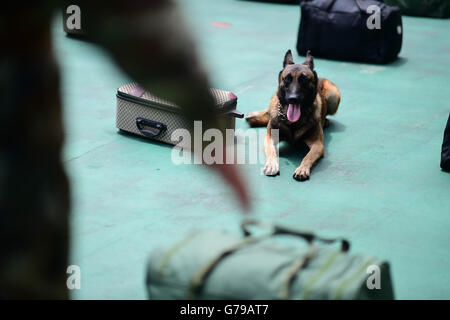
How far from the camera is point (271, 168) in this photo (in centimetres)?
558

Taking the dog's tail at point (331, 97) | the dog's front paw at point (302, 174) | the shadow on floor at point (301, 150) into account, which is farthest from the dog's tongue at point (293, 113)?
the dog's tail at point (331, 97)

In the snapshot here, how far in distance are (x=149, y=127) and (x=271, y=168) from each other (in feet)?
4.16

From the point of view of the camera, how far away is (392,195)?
524 cm

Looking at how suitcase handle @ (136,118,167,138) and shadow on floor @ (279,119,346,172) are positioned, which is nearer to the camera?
shadow on floor @ (279,119,346,172)

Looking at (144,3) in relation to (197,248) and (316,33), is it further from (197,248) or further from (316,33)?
(316,33)

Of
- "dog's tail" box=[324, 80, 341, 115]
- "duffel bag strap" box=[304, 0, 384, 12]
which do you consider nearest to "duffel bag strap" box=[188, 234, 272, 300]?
"dog's tail" box=[324, 80, 341, 115]

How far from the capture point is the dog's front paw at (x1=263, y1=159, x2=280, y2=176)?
5555 mm

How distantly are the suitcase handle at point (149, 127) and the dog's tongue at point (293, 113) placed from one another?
1.11m

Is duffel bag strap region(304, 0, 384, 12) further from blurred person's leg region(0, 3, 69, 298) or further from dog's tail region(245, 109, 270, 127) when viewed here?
blurred person's leg region(0, 3, 69, 298)

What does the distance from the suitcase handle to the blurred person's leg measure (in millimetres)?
4759

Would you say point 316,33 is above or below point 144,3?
below

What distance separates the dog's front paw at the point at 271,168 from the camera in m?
5.55
